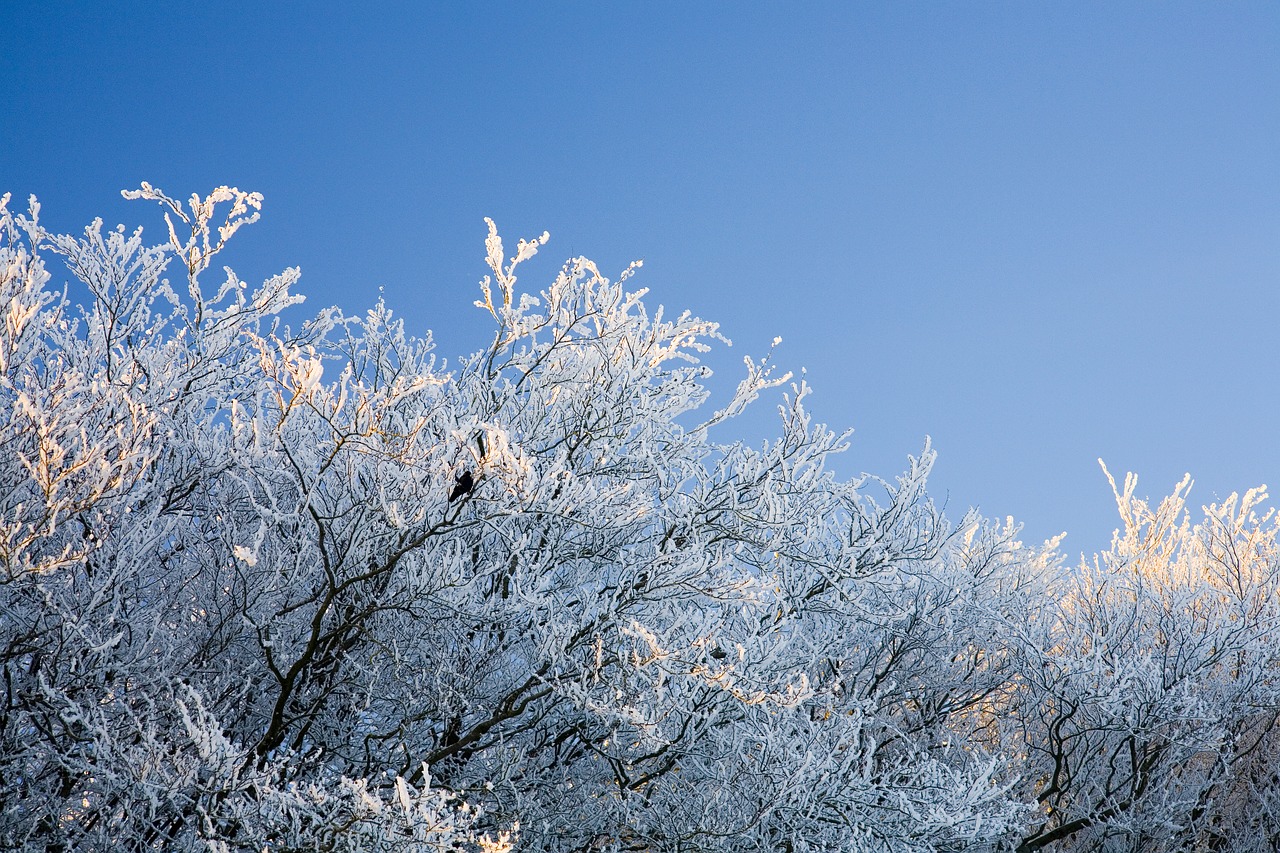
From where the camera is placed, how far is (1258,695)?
27.6ft

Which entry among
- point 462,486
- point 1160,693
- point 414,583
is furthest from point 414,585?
point 1160,693

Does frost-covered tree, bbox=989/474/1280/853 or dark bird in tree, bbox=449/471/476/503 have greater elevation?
frost-covered tree, bbox=989/474/1280/853

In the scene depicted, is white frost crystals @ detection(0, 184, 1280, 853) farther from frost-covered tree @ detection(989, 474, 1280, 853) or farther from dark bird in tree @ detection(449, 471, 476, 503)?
frost-covered tree @ detection(989, 474, 1280, 853)

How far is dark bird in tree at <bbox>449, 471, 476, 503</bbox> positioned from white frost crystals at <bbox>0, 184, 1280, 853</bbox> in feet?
0.10

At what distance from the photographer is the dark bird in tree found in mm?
4367

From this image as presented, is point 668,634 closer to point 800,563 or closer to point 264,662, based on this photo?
point 800,563

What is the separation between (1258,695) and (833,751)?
559cm

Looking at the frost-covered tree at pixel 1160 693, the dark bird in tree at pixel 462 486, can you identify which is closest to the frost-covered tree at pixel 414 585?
the dark bird in tree at pixel 462 486

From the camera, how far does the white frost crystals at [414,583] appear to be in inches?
169

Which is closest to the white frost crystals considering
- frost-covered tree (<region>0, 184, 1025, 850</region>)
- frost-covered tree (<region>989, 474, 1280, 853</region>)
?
frost-covered tree (<region>0, 184, 1025, 850</region>)

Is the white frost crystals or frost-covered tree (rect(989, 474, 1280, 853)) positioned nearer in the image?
the white frost crystals

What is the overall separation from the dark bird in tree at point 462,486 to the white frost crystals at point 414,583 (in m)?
0.03

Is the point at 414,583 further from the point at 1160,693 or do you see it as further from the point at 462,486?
the point at 1160,693

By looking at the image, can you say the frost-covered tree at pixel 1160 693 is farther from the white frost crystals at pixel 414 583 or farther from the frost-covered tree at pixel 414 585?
the frost-covered tree at pixel 414 585
